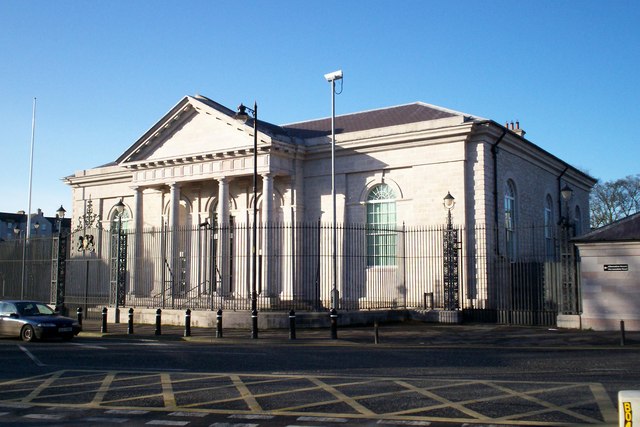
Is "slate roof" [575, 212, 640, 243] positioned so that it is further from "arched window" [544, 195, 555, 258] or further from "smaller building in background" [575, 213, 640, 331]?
"arched window" [544, 195, 555, 258]

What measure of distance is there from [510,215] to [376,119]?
28.3ft

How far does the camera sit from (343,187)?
32.3 m

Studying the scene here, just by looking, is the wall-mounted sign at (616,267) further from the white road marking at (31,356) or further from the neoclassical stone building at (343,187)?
the white road marking at (31,356)

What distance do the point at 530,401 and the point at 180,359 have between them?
833cm

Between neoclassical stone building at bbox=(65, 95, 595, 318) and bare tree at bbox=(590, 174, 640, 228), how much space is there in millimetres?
27363

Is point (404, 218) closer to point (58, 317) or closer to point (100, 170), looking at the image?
point (58, 317)

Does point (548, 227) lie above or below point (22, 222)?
below

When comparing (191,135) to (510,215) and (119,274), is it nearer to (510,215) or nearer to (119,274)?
(119,274)

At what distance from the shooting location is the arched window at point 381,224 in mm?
30375

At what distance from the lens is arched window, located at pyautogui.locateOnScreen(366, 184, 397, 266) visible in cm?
3038

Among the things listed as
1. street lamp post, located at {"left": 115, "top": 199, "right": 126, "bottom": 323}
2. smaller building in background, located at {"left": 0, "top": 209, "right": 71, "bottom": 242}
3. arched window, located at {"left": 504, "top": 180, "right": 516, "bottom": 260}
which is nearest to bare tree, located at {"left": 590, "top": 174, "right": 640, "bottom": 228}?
arched window, located at {"left": 504, "top": 180, "right": 516, "bottom": 260}

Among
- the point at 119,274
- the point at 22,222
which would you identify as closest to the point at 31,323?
the point at 119,274

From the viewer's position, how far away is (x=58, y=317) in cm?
2073

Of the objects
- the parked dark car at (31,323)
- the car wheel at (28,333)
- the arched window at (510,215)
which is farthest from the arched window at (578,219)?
the car wheel at (28,333)
